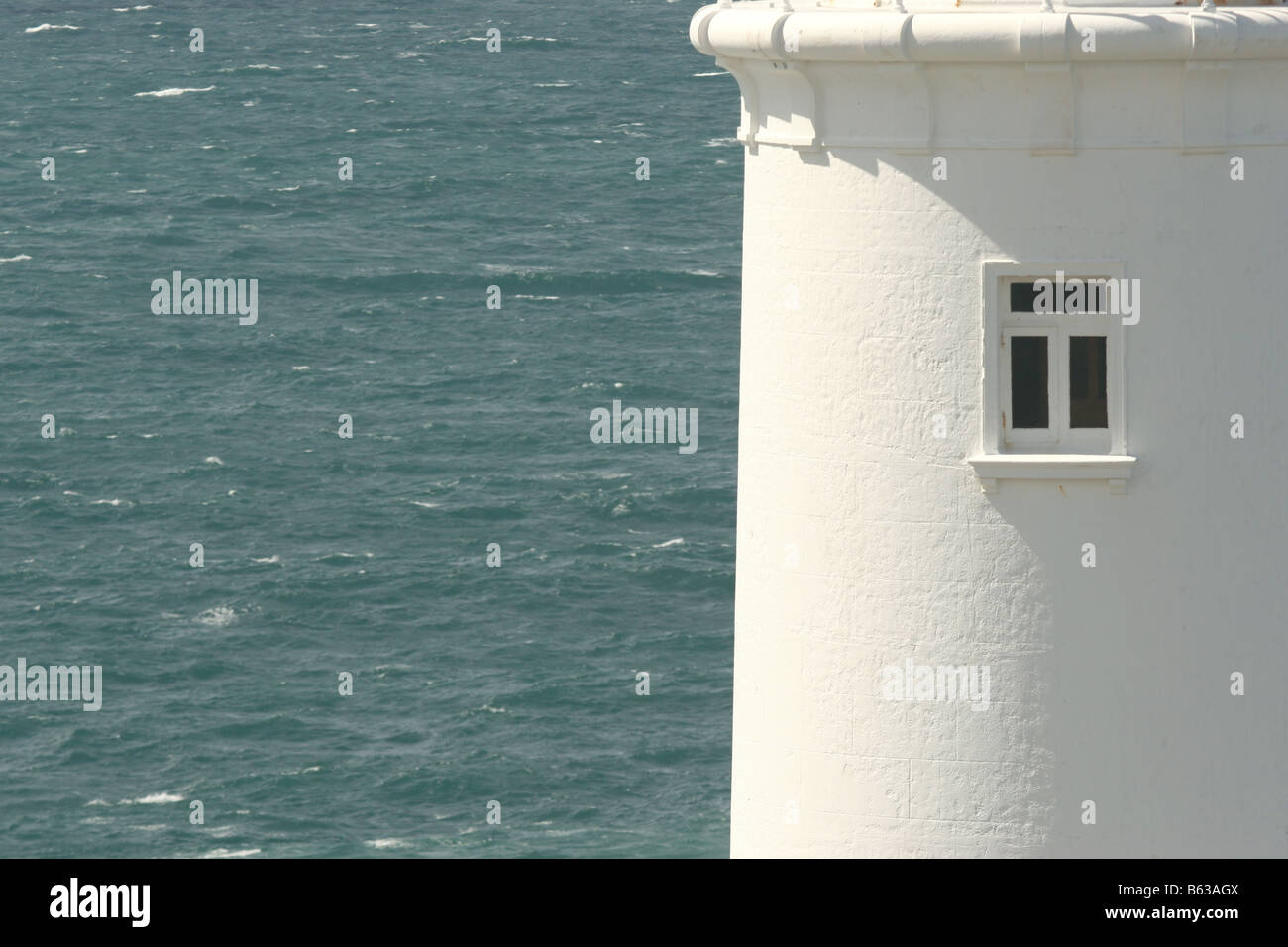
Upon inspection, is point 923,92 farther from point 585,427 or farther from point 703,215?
point 703,215

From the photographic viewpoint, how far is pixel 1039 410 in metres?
17.2

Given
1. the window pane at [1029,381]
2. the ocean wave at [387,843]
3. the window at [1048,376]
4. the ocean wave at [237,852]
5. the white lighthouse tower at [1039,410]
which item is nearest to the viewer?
the white lighthouse tower at [1039,410]

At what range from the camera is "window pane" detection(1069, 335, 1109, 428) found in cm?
1711

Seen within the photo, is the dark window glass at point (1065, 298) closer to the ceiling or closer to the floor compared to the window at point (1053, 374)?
closer to the ceiling

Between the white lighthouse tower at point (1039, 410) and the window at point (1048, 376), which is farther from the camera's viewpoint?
the window at point (1048, 376)

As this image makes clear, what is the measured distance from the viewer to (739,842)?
749 inches

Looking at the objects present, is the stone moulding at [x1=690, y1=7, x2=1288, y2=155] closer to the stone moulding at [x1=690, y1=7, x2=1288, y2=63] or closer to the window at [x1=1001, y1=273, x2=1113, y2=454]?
the stone moulding at [x1=690, y1=7, x2=1288, y2=63]

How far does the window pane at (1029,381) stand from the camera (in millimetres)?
17156

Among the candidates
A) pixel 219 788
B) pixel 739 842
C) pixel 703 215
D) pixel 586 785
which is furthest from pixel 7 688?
pixel 739 842

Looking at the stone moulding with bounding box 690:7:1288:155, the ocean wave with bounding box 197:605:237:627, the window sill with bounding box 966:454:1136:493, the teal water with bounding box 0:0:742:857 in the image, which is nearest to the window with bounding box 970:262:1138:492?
the window sill with bounding box 966:454:1136:493

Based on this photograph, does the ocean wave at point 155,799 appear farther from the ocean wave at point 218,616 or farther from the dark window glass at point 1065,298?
the dark window glass at point 1065,298

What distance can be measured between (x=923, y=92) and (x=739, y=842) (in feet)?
21.4

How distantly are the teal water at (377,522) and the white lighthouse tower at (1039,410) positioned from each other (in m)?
80.3

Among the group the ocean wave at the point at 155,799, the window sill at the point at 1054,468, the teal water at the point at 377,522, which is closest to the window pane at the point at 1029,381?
the window sill at the point at 1054,468
